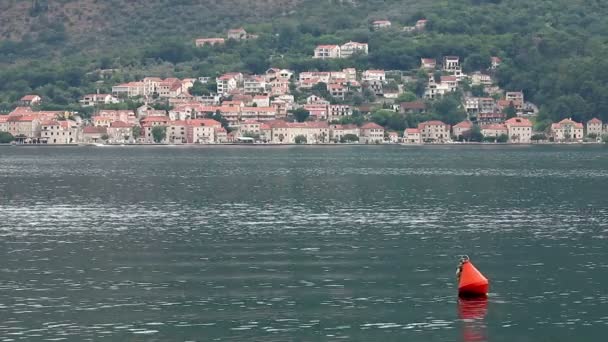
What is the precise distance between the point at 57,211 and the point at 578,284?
28.4 meters

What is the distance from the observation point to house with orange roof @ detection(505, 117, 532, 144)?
181m

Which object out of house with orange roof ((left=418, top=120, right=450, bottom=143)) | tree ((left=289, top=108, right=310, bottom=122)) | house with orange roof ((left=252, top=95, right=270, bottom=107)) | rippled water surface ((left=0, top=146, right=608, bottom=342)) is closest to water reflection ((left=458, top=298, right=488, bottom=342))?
rippled water surface ((left=0, top=146, right=608, bottom=342))

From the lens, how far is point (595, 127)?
18362cm

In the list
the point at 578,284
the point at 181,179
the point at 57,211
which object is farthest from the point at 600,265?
the point at 181,179

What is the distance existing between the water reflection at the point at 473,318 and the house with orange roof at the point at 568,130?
14914cm

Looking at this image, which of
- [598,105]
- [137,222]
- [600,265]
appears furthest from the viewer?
[598,105]

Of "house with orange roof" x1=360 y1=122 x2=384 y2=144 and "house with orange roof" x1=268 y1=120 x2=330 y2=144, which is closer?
"house with orange roof" x1=360 y1=122 x2=384 y2=144

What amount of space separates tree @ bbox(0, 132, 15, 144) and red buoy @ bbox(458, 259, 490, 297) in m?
152

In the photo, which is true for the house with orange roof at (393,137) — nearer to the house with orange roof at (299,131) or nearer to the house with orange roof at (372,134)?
the house with orange roof at (372,134)

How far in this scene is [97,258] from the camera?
43.4m

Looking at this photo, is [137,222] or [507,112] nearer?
[137,222]

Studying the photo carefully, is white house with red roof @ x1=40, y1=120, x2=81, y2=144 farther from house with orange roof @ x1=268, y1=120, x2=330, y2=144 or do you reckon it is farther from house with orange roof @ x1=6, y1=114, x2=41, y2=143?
house with orange roof @ x1=268, y1=120, x2=330, y2=144

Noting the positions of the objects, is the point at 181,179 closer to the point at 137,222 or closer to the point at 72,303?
the point at 137,222

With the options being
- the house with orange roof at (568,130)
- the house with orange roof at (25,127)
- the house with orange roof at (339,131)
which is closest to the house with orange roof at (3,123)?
the house with orange roof at (25,127)
